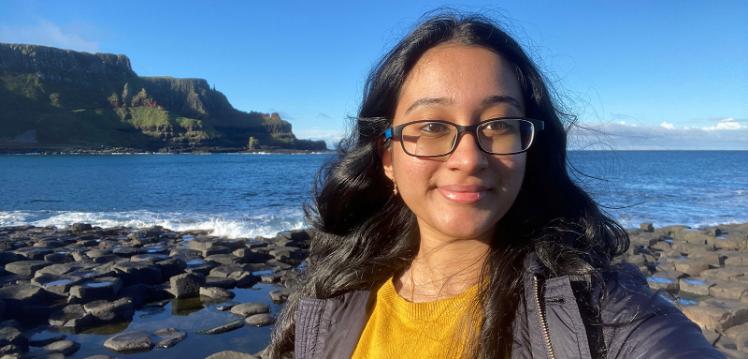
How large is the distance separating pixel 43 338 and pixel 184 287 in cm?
256

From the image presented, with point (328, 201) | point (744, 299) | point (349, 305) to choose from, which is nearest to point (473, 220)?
point (349, 305)

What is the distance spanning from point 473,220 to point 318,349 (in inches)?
33.1

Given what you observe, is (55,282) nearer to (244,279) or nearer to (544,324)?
(244,279)

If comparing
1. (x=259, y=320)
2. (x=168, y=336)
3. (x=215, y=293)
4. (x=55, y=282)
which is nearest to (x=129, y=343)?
(x=168, y=336)

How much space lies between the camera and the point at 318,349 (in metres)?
2.16

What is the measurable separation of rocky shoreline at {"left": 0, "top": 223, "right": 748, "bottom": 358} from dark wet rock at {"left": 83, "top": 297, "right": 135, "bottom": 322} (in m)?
0.01

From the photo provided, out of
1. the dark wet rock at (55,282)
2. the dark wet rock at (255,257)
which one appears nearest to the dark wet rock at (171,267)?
the dark wet rock at (255,257)

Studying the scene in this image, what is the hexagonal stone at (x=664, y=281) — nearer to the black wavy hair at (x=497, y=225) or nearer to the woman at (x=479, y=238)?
the black wavy hair at (x=497, y=225)

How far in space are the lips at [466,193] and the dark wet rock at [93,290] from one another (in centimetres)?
906

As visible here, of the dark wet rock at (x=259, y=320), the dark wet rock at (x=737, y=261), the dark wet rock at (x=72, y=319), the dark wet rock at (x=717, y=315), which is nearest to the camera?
the dark wet rock at (x=717, y=315)

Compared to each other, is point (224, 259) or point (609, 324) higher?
point (609, 324)

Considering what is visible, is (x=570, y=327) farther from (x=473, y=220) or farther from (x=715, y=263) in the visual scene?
(x=715, y=263)

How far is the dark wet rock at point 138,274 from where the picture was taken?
10477mm

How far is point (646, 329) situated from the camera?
1.47 meters
